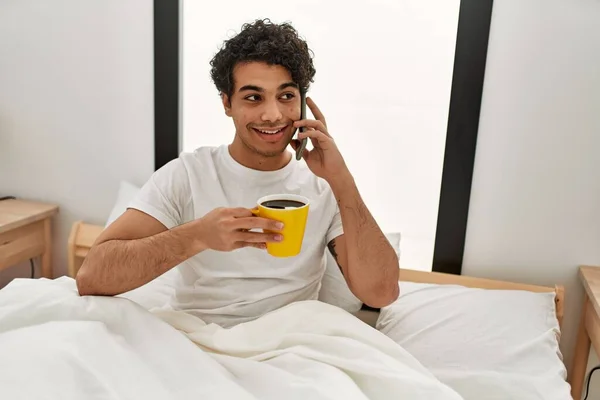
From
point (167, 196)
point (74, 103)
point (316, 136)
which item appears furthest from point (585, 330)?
point (74, 103)

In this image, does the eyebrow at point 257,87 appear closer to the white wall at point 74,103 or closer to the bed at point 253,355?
the bed at point 253,355

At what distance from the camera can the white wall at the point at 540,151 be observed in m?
1.76

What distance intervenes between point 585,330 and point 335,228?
95 cm

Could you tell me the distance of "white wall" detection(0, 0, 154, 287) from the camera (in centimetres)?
217

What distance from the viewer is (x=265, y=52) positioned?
1444mm

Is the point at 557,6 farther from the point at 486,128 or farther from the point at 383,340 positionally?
the point at 383,340

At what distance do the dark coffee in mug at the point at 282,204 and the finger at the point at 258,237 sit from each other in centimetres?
6

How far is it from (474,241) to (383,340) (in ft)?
2.77

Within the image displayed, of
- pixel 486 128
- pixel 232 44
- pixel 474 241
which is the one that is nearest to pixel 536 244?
pixel 474 241

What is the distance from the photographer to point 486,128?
186 centimetres

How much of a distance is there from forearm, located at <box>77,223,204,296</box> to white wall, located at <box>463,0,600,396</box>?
1.04 meters

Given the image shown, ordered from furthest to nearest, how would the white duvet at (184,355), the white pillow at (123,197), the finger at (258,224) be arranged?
1. the white pillow at (123,197)
2. the finger at (258,224)
3. the white duvet at (184,355)

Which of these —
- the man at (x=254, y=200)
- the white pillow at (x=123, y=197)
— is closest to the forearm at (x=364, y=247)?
the man at (x=254, y=200)

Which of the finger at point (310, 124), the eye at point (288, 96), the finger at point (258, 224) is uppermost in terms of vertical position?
the eye at point (288, 96)
